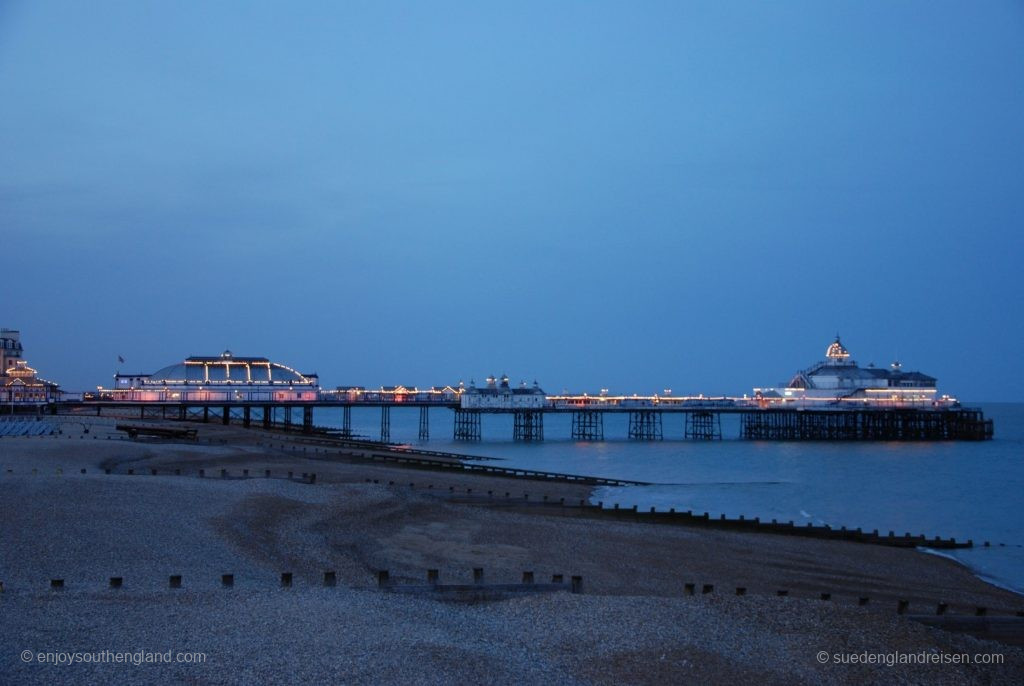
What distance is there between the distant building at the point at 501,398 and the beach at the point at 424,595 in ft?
174

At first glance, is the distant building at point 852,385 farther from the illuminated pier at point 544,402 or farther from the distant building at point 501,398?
the distant building at point 501,398

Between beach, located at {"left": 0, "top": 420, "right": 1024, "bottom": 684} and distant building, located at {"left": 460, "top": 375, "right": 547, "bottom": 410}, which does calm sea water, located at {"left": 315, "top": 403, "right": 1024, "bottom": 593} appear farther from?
beach, located at {"left": 0, "top": 420, "right": 1024, "bottom": 684}

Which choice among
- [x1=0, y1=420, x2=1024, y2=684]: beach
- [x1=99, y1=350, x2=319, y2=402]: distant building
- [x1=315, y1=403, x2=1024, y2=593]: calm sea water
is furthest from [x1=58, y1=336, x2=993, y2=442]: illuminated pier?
[x1=0, y1=420, x2=1024, y2=684]: beach

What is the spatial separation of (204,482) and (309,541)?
7463 millimetres

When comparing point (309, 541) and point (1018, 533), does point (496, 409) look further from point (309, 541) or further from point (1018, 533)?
point (309, 541)

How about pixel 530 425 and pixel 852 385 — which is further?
pixel 852 385

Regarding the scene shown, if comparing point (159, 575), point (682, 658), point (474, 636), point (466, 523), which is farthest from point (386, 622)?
point (466, 523)

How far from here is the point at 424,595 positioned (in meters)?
11.6

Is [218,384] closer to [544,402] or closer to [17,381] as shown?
[17,381]

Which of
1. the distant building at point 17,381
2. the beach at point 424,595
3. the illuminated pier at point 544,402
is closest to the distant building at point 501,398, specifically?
the illuminated pier at point 544,402

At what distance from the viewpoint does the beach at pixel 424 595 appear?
884cm

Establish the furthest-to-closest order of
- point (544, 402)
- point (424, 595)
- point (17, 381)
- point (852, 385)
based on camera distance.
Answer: point (852, 385) → point (544, 402) → point (17, 381) → point (424, 595)

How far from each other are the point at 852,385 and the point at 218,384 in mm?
60294

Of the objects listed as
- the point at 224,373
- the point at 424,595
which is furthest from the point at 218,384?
the point at 424,595
